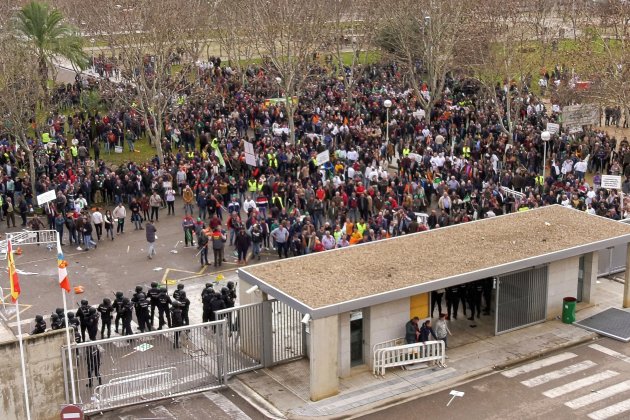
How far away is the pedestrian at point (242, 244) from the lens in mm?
29572

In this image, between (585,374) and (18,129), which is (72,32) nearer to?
(18,129)

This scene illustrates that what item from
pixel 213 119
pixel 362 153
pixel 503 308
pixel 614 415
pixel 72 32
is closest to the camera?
pixel 614 415

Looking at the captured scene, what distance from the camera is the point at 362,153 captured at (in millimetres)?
38812

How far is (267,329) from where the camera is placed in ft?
70.8

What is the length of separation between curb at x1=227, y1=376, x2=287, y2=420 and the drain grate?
29.7 ft

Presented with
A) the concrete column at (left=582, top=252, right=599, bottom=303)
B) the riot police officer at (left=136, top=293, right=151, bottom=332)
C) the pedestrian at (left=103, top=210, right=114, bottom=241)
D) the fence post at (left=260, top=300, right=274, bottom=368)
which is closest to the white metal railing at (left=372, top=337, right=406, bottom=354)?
the fence post at (left=260, top=300, right=274, bottom=368)

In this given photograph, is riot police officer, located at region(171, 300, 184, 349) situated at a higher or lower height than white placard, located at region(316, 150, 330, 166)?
lower

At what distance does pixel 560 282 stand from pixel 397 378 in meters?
6.01

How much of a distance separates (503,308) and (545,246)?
1.97 meters

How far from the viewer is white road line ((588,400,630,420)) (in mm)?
19531

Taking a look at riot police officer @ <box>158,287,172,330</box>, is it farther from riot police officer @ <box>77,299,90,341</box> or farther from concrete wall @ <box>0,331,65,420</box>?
concrete wall @ <box>0,331,65,420</box>

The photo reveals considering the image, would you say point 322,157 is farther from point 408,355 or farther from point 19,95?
point 408,355

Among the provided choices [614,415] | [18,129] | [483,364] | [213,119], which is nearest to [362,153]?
[213,119]

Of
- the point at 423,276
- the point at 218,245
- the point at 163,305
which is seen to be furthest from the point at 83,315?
the point at 423,276
